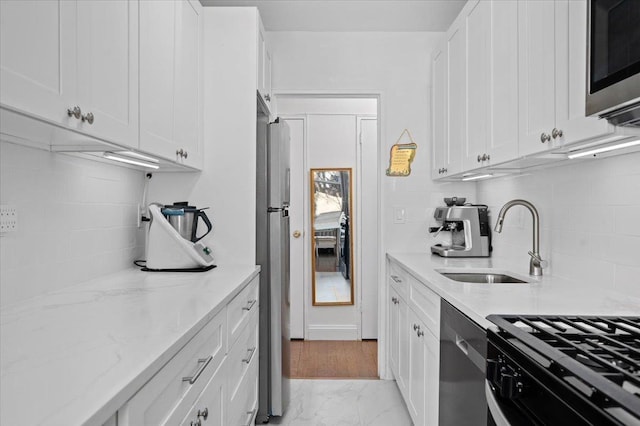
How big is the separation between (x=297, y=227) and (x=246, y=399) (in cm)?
227

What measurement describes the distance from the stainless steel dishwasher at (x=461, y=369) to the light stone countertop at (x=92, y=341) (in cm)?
84

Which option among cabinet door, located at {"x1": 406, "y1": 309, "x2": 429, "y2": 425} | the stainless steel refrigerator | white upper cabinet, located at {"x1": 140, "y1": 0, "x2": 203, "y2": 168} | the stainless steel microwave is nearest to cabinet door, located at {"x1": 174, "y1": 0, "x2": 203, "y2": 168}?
white upper cabinet, located at {"x1": 140, "y1": 0, "x2": 203, "y2": 168}

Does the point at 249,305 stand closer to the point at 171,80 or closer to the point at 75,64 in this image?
the point at 171,80

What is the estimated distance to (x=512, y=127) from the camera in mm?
1793

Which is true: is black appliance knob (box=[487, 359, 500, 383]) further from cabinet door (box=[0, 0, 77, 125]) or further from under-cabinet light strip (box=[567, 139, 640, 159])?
cabinet door (box=[0, 0, 77, 125])

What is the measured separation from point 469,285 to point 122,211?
66.5 inches

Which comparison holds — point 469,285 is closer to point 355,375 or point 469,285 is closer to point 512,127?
point 512,127

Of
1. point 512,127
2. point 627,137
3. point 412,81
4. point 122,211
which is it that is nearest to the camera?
point 627,137

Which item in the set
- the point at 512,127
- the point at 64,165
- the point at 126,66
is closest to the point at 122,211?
the point at 64,165

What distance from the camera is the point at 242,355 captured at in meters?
1.87

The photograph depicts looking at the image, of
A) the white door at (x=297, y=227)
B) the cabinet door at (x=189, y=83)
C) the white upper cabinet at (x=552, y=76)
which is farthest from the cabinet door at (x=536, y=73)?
the white door at (x=297, y=227)

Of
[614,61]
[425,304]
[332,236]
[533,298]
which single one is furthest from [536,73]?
[332,236]

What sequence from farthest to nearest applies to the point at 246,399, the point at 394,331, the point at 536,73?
the point at 394,331
the point at 246,399
the point at 536,73

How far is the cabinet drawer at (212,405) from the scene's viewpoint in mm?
1180
